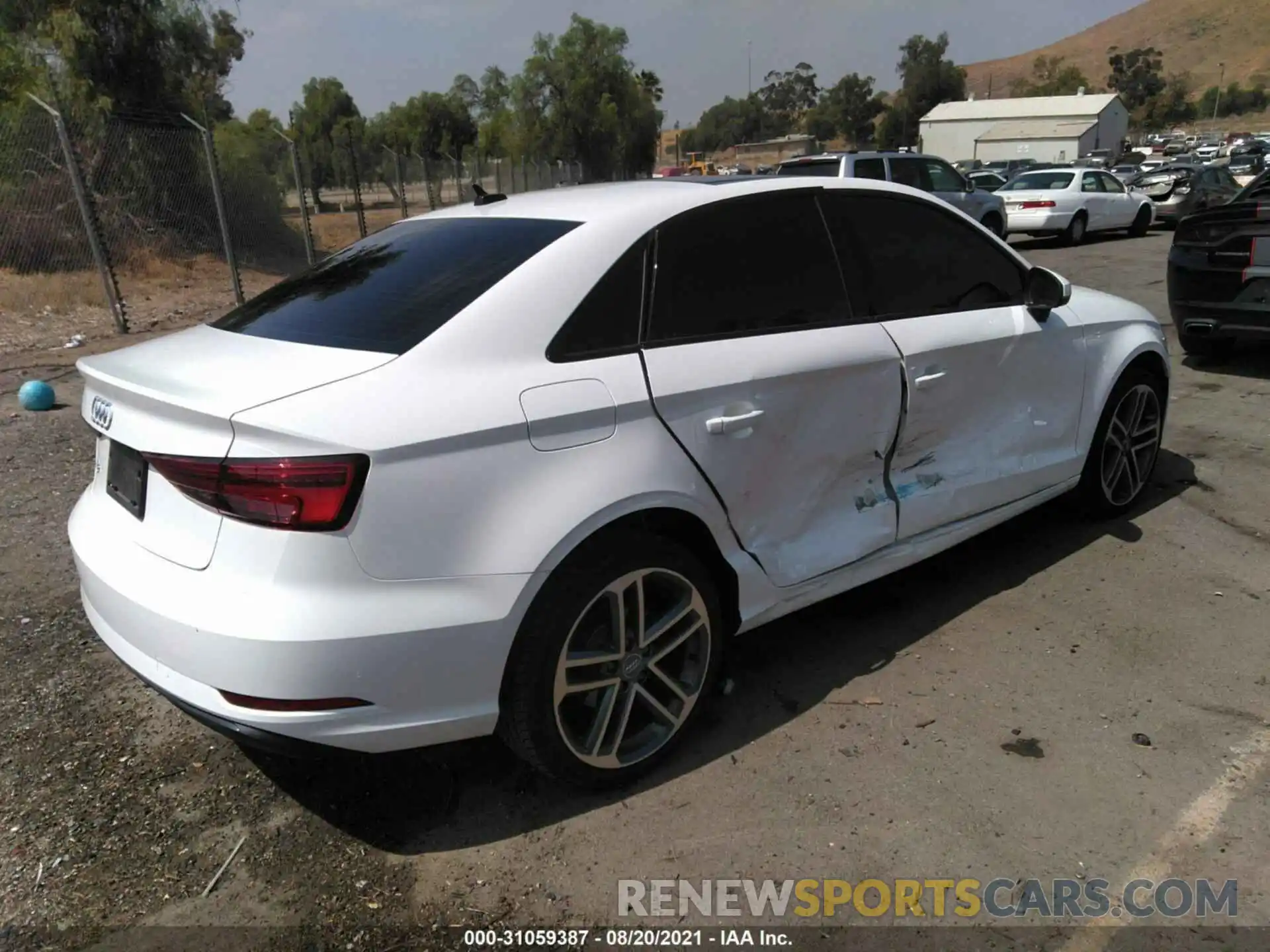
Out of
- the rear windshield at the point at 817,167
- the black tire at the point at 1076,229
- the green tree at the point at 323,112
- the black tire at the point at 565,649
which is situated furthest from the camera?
the green tree at the point at 323,112

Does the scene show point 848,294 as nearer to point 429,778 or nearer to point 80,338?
point 429,778

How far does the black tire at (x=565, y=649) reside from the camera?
8.10 feet

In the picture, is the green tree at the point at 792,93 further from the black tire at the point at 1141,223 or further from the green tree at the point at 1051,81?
the black tire at the point at 1141,223

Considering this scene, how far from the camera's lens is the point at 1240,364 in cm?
790

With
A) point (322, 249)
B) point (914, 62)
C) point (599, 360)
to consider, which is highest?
point (914, 62)

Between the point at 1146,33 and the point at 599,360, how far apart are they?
705 ft

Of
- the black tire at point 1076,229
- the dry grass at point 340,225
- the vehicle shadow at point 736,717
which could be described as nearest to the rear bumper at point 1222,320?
the vehicle shadow at point 736,717

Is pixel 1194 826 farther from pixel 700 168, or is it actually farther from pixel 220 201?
pixel 700 168

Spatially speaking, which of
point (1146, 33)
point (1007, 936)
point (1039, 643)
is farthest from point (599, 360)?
point (1146, 33)

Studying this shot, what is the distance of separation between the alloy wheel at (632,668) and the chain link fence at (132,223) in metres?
8.37

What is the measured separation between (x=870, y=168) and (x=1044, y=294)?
11301 millimetres

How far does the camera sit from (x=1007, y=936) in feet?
7.47

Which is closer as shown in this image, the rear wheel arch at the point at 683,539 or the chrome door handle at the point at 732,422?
the rear wheel arch at the point at 683,539

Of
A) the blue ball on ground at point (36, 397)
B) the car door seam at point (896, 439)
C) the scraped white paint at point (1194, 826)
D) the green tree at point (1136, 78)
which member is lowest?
the blue ball on ground at point (36, 397)
